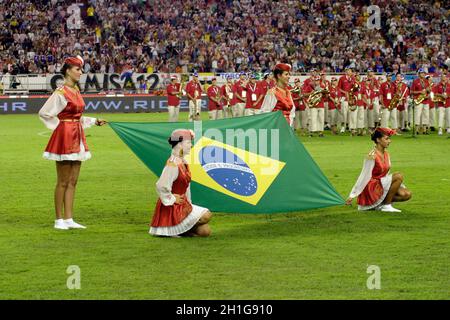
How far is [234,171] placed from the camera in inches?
456

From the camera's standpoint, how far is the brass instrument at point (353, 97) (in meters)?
26.7

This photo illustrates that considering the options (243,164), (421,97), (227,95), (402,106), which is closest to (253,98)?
(227,95)

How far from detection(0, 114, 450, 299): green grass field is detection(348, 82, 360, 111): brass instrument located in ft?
36.0

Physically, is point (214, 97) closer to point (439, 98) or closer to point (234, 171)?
point (439, 98)

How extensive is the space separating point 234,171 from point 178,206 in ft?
4.83

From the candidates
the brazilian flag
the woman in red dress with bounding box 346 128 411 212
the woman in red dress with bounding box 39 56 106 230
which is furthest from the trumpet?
the woman in red dress with bounding box 39 56 106 230

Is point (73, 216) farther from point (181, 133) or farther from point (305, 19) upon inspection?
point (305, 19)

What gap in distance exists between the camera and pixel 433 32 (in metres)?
47.4

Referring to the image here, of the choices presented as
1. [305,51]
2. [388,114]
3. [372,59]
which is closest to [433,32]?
[372,59]

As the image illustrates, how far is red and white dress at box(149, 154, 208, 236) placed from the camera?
33.4 ft

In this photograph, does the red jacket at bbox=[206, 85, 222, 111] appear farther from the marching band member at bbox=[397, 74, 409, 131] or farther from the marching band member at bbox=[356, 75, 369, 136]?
the marching band member at bbox=[397, 74, 409, 131]

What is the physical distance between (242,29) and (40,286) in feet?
127

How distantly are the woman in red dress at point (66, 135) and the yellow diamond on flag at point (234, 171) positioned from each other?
134 cm
